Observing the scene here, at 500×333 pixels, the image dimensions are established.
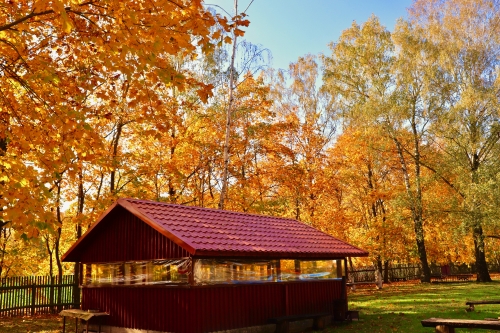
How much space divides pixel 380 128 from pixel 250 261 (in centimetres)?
1842

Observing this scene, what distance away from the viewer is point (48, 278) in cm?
2095

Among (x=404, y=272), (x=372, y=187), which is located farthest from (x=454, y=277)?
(x=372, y=187)

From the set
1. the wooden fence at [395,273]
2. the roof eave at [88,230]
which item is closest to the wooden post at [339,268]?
the roof eave at [88,230]

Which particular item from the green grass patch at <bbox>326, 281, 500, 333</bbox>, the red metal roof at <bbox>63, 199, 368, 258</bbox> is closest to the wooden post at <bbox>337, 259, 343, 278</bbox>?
the red metal roof at <bbox>63, 199, 368, 258</bbox>

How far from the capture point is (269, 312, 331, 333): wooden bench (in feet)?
43.0

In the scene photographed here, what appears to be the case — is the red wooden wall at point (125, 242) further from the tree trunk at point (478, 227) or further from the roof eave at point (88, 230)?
the tree trunk at point (478, 227)

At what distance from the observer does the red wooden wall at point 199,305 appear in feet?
37.2

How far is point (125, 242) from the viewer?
43.7ft

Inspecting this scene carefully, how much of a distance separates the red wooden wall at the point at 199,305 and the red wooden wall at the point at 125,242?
3.01 ft

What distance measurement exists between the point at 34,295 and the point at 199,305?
482 inches

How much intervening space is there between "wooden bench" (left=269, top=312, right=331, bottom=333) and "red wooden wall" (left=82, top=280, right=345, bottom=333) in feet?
1.24

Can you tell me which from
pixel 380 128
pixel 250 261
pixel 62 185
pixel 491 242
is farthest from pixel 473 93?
pixel 62 185

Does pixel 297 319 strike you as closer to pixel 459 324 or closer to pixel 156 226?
pixel 156 226

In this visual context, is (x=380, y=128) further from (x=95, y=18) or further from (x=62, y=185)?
(x=95, y=18)
